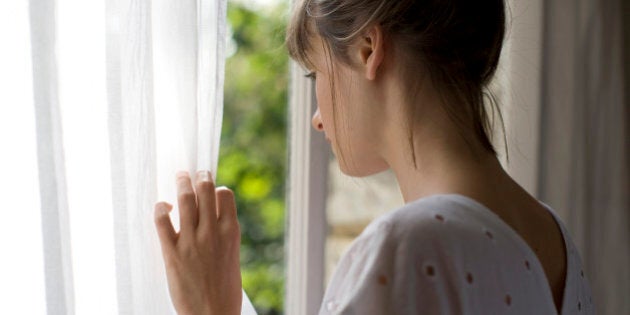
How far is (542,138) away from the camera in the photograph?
1488mm

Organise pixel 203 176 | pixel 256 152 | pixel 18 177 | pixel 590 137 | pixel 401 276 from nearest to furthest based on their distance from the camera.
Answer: pixel 401 276, pixel 18 177, pixel 203 176, pixel 590 137, pixel 256 152

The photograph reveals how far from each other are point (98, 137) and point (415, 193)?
38 cm

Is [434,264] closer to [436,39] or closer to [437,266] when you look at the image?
[437,266]

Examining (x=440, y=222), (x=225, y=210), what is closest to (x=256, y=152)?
(x=225, y=210)

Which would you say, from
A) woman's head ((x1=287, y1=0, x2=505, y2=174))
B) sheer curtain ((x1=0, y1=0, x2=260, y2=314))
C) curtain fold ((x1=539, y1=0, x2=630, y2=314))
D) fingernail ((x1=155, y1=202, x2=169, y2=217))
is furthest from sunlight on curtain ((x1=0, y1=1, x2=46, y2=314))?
curtain fold ((x1=539, y1=0, x2=630, y2=314))

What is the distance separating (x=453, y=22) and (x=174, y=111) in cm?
36

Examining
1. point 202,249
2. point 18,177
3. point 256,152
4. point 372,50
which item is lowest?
point 256,152

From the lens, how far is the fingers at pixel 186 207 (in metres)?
0.99

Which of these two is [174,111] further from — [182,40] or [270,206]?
[270,206]

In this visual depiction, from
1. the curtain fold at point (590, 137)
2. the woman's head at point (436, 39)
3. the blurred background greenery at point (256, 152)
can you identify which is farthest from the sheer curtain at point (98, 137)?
the blurred background greenery at point (256, 152)

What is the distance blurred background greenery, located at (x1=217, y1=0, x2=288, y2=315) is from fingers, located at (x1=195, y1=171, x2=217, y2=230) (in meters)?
3.31

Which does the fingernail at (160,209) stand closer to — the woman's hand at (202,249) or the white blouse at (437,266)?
the woman's hand at (202,249)

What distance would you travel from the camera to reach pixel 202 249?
1.00 meters

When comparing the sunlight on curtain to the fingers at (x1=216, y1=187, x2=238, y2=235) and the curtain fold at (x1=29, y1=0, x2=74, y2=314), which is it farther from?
the fingers at (x1=216, y1=187, x2=238, y2=235)
